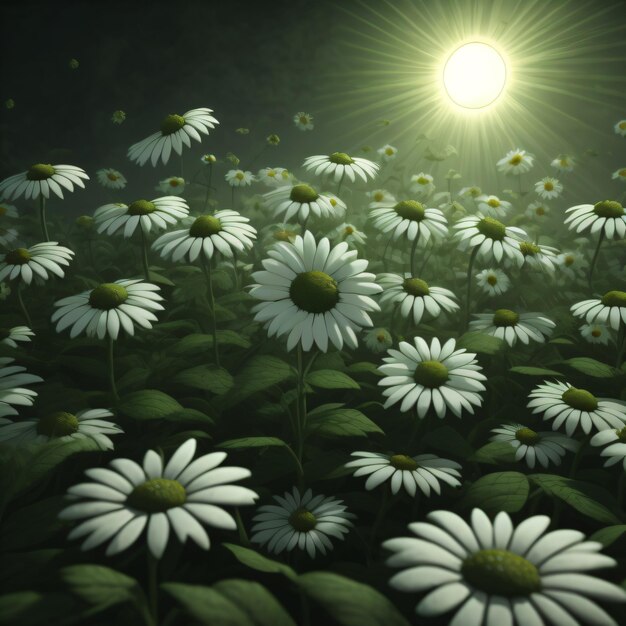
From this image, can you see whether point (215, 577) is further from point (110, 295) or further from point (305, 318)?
point (110, 295)

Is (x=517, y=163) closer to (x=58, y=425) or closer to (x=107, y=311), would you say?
(x=107, y=311)

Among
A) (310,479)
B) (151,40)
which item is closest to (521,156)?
(151,40)

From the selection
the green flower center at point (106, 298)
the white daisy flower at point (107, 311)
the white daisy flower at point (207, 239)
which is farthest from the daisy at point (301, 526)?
the white daisy flower at point (207, 239)

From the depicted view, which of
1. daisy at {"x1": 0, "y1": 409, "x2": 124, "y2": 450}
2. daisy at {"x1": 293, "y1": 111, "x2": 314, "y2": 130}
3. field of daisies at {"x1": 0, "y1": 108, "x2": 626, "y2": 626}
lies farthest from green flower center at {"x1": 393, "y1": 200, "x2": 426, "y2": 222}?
daisy at {"x1": 293, "y1": 111, "x2": 314, "y2": 130}

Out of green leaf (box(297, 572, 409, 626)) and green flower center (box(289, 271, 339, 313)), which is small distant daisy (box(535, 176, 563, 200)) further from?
green leaf (box(297, 572, 409, 626))

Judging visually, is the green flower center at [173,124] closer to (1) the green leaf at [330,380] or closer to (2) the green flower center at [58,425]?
(1) the green leaf at [330,380]

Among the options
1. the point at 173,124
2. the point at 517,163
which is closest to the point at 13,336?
the point at 173,124
